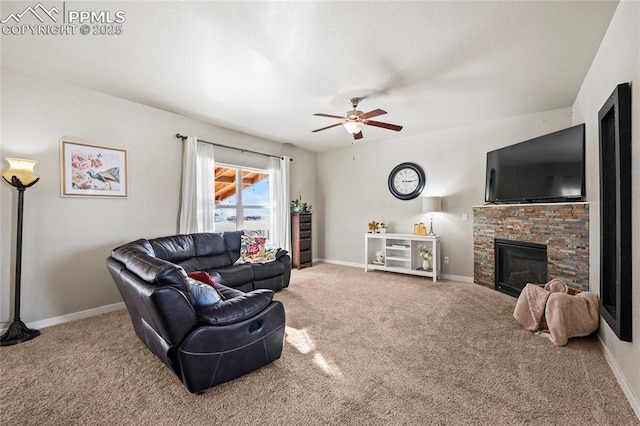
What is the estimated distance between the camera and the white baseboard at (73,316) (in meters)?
3.14

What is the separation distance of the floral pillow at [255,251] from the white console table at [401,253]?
218cm

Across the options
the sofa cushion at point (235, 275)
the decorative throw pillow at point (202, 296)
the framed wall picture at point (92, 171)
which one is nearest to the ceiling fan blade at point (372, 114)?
the decorative throw pillow at point (202, 296)

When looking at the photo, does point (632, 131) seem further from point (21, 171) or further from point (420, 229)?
point (21, 171)

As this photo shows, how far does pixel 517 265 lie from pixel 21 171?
621 cm

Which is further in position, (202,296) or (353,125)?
(353,125)

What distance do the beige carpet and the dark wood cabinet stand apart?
282 centimetres

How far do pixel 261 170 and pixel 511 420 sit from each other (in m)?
5.13

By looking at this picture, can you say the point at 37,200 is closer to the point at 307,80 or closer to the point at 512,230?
the point at 307,80

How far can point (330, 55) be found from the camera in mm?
2736

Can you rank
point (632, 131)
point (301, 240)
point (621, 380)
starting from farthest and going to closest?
1. point (301, 240)
2. point (621, 380)
3. point (632, 131)

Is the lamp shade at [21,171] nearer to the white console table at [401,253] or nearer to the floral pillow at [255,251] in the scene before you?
the floral pillow at [255,251]

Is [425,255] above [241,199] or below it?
below

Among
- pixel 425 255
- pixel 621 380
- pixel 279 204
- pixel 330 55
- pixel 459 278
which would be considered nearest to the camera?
pixel 621 380

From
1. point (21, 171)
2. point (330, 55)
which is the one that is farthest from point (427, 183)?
point (21, 171)
